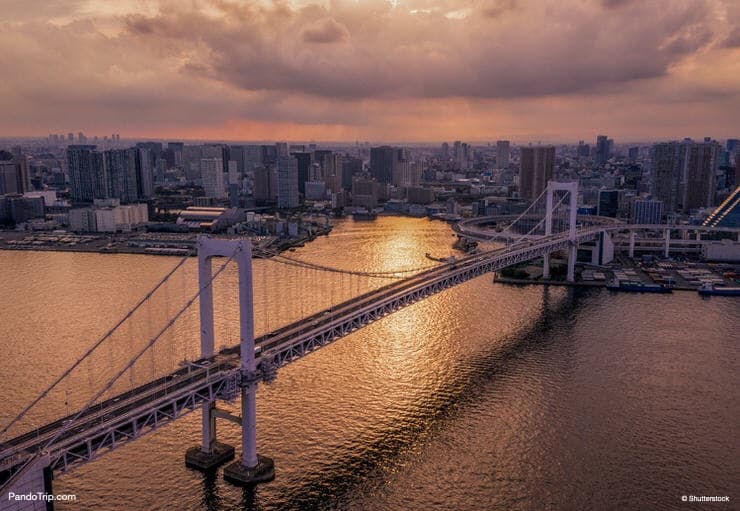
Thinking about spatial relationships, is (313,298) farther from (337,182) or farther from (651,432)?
(337,182)

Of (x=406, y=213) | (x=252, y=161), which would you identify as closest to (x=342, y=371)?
(x=406, y=213)

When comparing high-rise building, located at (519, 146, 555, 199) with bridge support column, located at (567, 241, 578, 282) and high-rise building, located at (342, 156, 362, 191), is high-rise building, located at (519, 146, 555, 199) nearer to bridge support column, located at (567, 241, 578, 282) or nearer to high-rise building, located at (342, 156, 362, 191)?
high-rise building, located at (342, 156, 362, 191)

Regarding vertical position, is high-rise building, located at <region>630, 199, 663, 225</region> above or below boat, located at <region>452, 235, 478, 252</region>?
above

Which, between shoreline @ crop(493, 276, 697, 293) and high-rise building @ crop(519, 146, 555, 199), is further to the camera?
high-rise building @ crop(519, 146, 555, 199)

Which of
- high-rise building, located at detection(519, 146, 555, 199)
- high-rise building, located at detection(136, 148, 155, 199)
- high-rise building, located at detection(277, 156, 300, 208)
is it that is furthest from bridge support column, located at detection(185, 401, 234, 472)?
high-rise building, located at detection(136, 148, 155, 199)

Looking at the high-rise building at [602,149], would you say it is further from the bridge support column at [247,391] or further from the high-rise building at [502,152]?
the bridge support column at [247,391]

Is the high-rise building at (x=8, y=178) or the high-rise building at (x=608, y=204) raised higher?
the high-rise building at (x=8, y=178)

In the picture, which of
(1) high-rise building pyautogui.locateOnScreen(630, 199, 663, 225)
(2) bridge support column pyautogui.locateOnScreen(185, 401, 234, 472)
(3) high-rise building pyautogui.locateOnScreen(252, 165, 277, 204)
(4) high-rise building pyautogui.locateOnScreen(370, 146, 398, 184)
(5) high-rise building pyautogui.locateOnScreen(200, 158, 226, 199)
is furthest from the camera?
(4) high-rise building pyautogui.locateOnScreen(370, 146, 398, 184)

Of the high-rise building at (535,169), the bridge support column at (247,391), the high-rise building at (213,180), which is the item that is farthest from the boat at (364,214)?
the bridge support column at (247,391)
